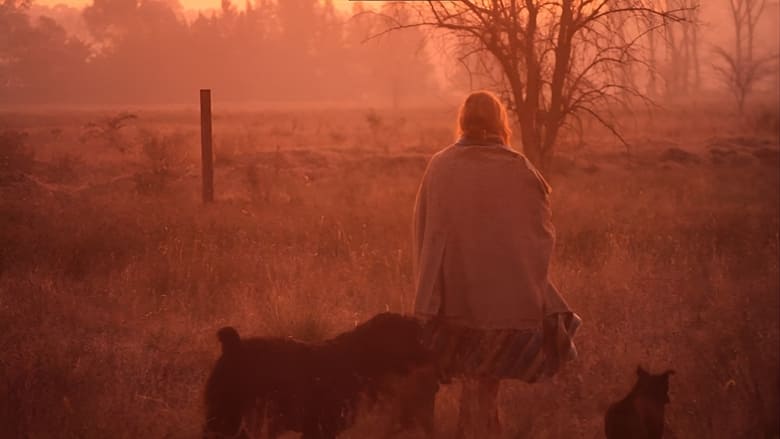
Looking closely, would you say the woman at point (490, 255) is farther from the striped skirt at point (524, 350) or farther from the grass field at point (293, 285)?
the grass field at point (293, 285)

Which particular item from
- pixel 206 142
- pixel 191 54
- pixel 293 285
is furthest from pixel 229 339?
pixel 191 54

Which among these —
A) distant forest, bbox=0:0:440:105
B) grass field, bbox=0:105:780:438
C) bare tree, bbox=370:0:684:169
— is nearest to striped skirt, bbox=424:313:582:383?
grass field, bbox=0:105:780:438

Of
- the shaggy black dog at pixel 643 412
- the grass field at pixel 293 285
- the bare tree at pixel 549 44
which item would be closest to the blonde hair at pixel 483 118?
the shaggy black dog at pixel 643 412

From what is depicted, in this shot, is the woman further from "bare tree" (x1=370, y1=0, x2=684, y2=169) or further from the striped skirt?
"bare tree" (x1=370, y1=0, x2=684, y2=169)

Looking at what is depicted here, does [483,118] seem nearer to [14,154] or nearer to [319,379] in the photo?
[319,379]

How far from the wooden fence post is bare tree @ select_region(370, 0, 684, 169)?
3.76 meters

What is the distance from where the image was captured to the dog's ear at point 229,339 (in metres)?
3.51

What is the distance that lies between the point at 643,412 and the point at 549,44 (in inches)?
263

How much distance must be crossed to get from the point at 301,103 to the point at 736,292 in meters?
50.8

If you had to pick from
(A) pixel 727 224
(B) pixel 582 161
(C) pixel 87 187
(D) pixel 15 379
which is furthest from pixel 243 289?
(B) pixel 582 161

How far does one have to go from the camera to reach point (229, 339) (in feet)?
11.6

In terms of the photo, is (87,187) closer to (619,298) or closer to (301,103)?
(619,298)

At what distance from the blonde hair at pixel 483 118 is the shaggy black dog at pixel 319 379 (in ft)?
3.33

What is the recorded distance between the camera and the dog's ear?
3508 millimetres
